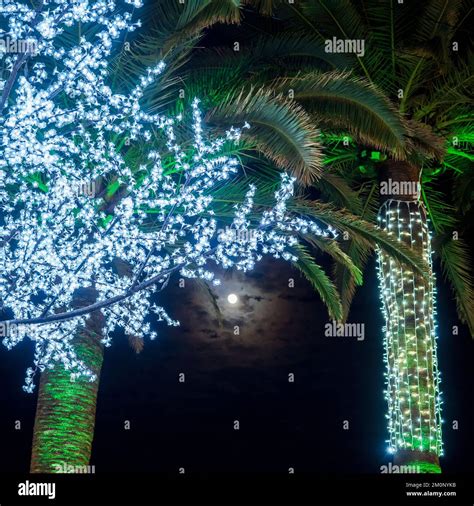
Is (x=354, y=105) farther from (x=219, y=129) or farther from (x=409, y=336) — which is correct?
(x=409, y=336)

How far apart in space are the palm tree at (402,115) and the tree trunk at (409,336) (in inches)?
0.5

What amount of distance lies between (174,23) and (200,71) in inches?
43.2

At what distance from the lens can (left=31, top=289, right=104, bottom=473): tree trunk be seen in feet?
35.6

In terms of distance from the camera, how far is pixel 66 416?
11.0 meters

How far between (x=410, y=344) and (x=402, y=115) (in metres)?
3.06

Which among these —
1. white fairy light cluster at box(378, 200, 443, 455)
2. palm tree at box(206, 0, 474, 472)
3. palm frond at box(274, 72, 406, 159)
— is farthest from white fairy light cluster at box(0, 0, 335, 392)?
white fairy light cluster at box(378, 200, 443, 455)

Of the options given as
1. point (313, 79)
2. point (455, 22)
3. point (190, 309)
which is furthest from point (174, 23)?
point (190, 309)

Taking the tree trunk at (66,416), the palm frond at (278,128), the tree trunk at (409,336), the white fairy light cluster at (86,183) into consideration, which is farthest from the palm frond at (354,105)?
the tree trunk at (66,416)

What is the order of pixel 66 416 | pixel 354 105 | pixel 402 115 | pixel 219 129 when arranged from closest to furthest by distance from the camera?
pixel 219 129, pixel 354 105, pixel 66 416, pixel 402 115

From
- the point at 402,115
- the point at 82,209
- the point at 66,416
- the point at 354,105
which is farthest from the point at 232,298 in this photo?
the point at 354,105

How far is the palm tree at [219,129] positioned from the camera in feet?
32.0

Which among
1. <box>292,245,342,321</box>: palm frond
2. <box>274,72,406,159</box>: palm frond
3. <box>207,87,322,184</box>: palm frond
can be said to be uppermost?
<box>274,72,406,159</box>: palm frond

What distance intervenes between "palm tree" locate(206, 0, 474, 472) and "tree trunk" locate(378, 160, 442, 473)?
1 cm

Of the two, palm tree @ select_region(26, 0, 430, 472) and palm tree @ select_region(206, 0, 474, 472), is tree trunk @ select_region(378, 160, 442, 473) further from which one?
palm tree @ select_region(26, 0, 430, 472)
